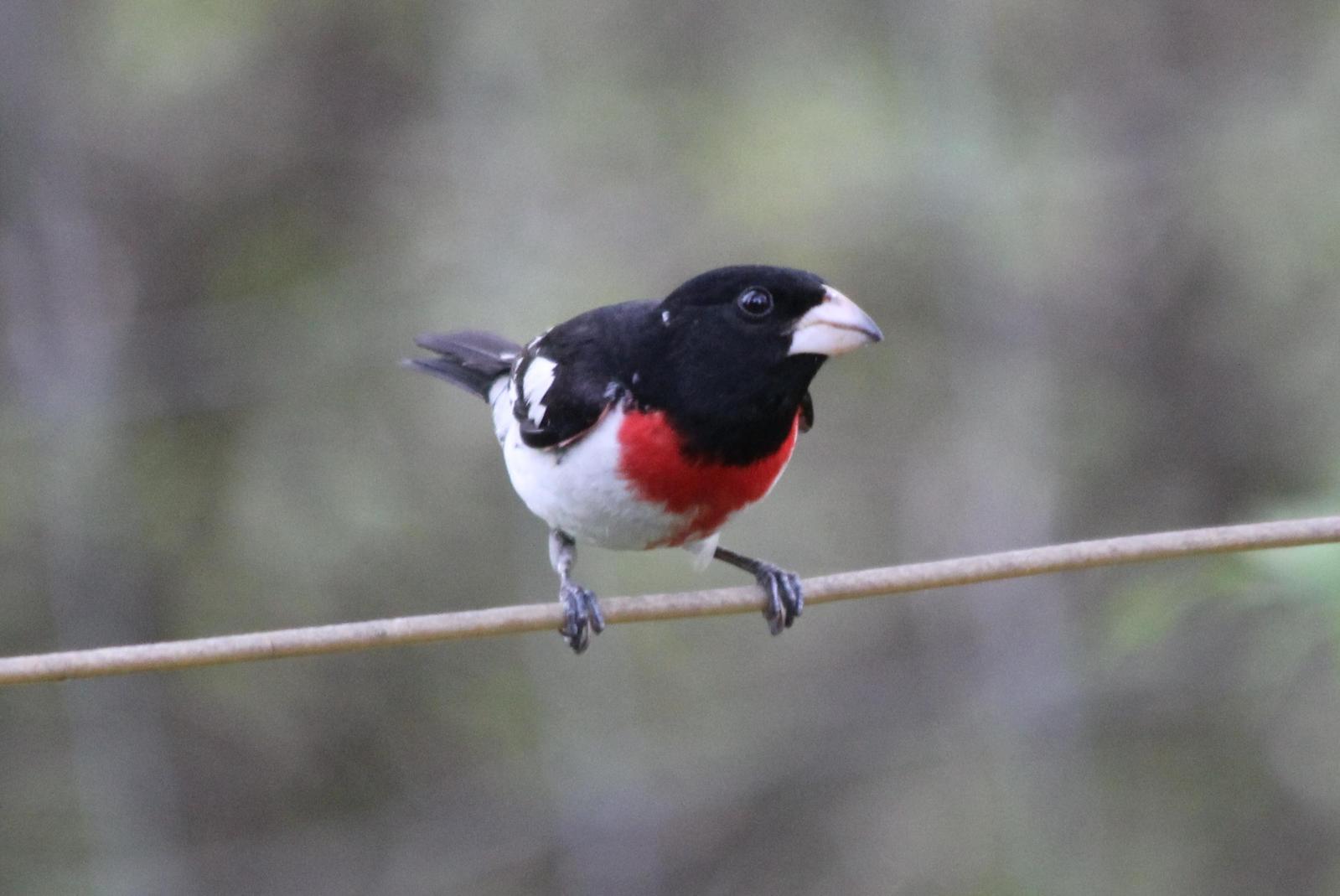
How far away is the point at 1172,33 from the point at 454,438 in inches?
106

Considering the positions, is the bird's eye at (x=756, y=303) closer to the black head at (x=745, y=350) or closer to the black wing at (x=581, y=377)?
the black head at (x=745, y=350)

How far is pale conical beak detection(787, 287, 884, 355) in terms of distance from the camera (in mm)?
2430

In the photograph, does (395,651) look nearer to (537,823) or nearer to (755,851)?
(537,823)

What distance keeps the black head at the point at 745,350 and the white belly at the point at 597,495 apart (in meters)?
0.13

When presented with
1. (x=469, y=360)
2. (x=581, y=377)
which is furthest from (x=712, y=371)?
(x=469, y=360)

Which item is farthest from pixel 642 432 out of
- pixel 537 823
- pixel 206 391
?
pixel 537 823

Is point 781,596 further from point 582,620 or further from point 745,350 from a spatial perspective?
point 745,350

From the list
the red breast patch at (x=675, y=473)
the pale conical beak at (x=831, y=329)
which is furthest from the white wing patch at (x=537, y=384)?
the pale conical beak at (x=831, y=329)

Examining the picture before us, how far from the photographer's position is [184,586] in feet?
15.0

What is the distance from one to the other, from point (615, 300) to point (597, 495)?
222 centimetres

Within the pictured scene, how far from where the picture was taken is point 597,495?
8.66ft

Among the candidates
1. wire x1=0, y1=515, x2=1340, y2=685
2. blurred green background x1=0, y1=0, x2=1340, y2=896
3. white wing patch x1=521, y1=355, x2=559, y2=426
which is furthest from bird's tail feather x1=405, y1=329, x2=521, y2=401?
wire x1=0, y1=515, x2=1340, y2=685

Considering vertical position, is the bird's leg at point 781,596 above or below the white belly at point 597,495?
below

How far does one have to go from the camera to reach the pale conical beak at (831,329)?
95.7 inches
